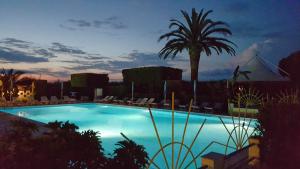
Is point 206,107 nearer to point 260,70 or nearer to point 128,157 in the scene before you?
point 260,70

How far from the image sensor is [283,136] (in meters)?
4.86

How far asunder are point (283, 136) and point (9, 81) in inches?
849

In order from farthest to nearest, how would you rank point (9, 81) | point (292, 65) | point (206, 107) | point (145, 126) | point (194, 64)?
point (292, 65) < point (194, 64) < point (9, 81) < point (206, 107) < point (145, 126)

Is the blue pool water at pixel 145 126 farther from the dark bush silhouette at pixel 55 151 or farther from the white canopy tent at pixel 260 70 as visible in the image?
the white canopy tent at pixel 260 70

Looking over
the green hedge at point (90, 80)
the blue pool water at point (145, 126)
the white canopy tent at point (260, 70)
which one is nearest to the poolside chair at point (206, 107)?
the blue pool water at point (145, 126)

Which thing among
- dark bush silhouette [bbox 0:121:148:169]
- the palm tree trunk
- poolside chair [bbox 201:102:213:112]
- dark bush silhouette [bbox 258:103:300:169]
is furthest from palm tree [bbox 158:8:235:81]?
dark bush silhouette [bbox 0:121:148:169]

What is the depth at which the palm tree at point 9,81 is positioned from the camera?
21438mm

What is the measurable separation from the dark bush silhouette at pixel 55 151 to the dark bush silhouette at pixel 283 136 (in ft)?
10.2

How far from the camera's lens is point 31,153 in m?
2.32

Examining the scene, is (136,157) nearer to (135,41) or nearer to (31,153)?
(31,153)

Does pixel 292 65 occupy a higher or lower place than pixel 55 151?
higher

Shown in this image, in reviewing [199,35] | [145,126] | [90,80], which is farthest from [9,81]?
[199,35]

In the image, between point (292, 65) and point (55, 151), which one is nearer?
point (55, 151)

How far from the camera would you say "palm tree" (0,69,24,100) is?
70.3ft
